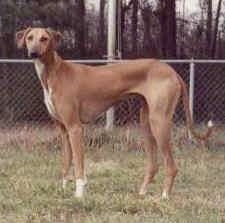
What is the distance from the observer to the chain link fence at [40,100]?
496 inches

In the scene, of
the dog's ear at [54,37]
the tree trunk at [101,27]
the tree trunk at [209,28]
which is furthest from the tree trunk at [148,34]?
the dog's ear at [54,37]

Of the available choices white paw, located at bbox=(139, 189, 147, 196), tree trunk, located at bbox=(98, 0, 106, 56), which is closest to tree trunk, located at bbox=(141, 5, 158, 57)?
tree trunk, located at bbox=(98, 0, 106, 56)

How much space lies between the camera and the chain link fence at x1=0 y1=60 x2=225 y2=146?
41.3ft

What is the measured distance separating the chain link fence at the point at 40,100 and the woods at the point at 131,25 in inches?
42.0

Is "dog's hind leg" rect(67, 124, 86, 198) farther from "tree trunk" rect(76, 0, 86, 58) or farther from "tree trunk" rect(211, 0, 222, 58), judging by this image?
"tree trunk" rect(211, 0, 222, 58)

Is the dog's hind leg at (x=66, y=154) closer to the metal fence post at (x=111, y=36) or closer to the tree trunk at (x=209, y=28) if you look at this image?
the metal fence post at (x=111, y=36)

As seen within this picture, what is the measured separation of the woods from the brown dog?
5.38 m

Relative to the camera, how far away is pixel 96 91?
8297 mm

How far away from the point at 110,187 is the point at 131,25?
7187mm

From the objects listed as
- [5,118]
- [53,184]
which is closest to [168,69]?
[53,184]

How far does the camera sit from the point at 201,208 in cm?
743

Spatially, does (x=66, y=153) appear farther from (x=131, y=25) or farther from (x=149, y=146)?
Answer: (x=131, y=25)

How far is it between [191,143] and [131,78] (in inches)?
140

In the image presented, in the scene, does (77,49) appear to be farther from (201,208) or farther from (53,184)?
(201,208)
